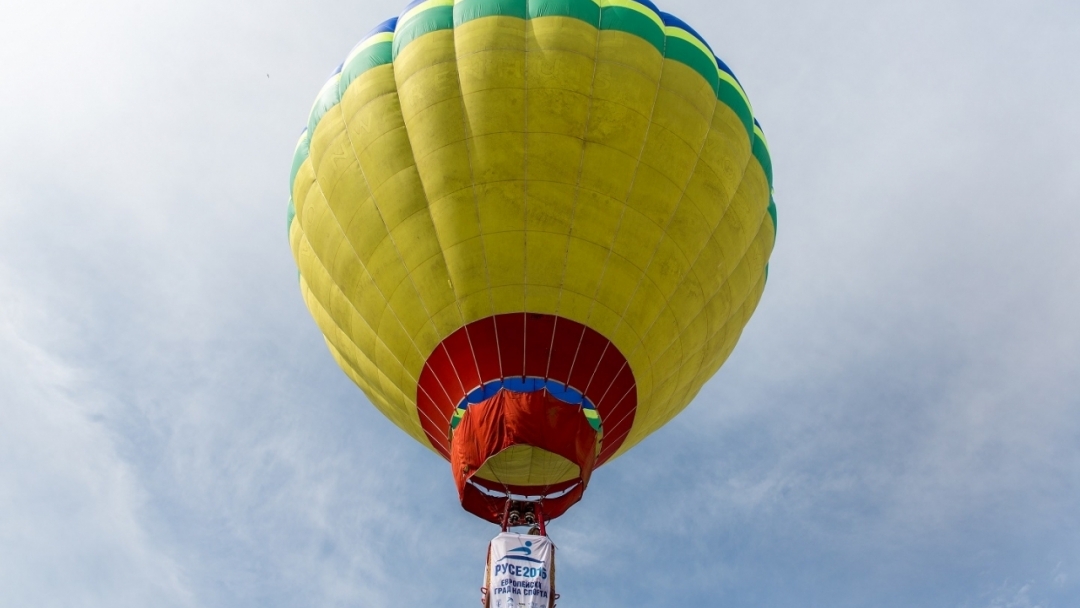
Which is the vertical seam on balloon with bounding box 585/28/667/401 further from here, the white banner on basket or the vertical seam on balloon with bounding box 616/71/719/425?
the white banner on basket

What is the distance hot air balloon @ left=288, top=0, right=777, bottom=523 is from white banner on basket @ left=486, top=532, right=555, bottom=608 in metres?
0.86

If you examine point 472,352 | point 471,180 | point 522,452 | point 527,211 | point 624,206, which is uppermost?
point 471,180

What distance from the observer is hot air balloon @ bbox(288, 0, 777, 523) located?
9266 mm

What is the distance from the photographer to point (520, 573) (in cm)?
894

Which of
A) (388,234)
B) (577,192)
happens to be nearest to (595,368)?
(577,192)

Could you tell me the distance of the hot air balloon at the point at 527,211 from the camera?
927cm

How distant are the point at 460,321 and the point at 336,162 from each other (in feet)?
7.25

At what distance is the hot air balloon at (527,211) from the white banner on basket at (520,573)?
2.83 ft

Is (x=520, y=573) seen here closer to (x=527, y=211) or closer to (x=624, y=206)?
(x=527, y=211)

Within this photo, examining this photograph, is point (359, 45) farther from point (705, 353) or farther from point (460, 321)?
point (705, 353)

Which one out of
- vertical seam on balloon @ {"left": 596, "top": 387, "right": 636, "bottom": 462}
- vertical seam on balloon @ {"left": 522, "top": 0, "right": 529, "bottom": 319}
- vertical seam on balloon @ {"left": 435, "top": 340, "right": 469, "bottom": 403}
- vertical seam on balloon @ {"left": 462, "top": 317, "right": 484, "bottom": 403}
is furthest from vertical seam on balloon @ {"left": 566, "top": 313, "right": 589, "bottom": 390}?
vertical seam on balloon @ {"left": 435, "top": 340, "right": 469, "bottom": 403}

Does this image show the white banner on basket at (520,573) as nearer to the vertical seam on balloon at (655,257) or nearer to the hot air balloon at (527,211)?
the hot air balloon at (527,211)

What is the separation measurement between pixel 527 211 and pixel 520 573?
3527mm

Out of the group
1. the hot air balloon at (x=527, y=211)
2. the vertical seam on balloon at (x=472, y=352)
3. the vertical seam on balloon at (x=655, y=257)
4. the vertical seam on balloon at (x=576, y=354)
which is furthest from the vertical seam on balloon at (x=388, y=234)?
the vertical seam on balloon at (x=655, y=257)
